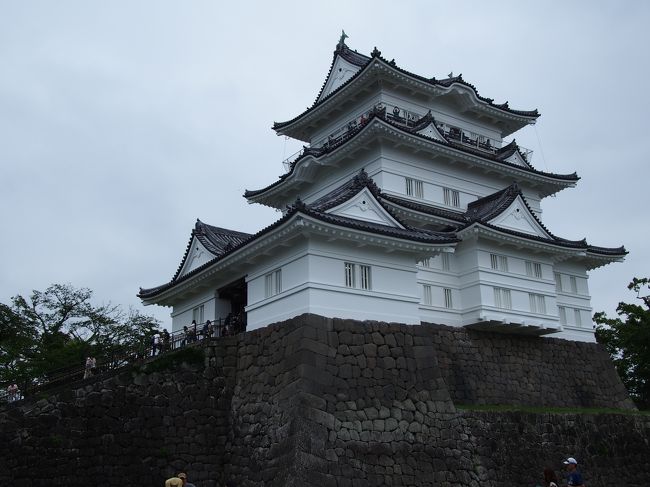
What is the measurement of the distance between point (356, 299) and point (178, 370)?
560cm

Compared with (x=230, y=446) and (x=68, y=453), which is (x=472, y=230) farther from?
(x=68, y=453)

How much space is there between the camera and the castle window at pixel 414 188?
83.3ft

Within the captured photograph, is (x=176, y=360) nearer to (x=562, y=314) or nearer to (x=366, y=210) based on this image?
(x=366, y=210)

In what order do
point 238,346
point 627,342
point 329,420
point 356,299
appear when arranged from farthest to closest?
point 627,342 < point 238,346 < point 356,299 < point 329,420

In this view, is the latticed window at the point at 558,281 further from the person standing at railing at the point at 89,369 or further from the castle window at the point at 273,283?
the person standing at railing at the point at 89,369

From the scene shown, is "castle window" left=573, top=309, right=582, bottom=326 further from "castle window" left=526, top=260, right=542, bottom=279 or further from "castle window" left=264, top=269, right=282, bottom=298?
"castle window" left=264, top=269, right=282, bottom=298

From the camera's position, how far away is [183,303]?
24.6m

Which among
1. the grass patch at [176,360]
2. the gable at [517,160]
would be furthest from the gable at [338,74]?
the grass patch at [176,360]

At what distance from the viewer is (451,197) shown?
26.7m

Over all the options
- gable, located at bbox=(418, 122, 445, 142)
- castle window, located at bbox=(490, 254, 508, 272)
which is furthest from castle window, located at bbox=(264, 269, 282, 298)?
gable, located at bbox=(418, 122, 445, 142)

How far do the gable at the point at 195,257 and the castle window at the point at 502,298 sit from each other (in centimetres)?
1031

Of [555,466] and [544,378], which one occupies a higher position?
[544,378]

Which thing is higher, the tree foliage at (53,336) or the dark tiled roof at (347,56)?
the dark tiled roof at (347,56)

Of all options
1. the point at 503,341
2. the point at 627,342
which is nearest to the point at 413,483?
the point at 503,341
